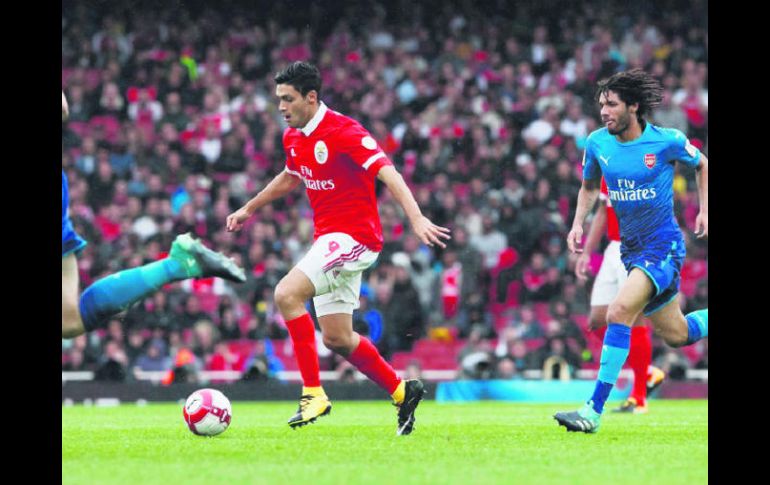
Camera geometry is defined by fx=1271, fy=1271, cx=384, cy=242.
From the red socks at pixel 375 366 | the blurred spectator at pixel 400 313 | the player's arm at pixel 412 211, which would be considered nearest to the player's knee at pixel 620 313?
the player's arm at pixel 412 211

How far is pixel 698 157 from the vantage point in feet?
28.7

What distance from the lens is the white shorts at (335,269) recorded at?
336 inches

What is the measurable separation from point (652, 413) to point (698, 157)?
12.1ft

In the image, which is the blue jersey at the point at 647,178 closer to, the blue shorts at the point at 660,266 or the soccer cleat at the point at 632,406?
the blue shorts at the point at 660,266

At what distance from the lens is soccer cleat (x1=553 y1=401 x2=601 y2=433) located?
27.2ft

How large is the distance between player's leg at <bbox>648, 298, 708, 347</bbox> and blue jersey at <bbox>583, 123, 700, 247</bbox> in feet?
1.72

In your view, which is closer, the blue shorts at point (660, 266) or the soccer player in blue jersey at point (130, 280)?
the soccer player in blue jersey at point (130, 280)

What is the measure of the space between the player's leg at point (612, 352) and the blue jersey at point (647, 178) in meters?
0.40

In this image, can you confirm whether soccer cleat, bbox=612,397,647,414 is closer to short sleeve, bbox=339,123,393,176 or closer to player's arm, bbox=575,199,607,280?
player's arm, bbox=575,199,607,280

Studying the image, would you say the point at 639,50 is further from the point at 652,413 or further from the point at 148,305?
the point at 652,413

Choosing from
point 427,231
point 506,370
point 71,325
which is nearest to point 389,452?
point 427,231

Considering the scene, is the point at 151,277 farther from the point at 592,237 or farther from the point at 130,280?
the point at 592,237

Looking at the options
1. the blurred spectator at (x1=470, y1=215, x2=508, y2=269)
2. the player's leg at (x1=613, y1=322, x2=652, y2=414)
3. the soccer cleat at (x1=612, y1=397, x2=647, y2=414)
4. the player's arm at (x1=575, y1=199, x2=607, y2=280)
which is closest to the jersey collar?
the player's arm at (x1=575, y1=199, x2=607, y2=280)

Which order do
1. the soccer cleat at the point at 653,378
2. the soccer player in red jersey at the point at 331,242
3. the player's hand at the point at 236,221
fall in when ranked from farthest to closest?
the soccer cleat at the point at 653,378 < the player's hand at the point at 236,221 < the soccer player in red jersey at the point at 331,242
